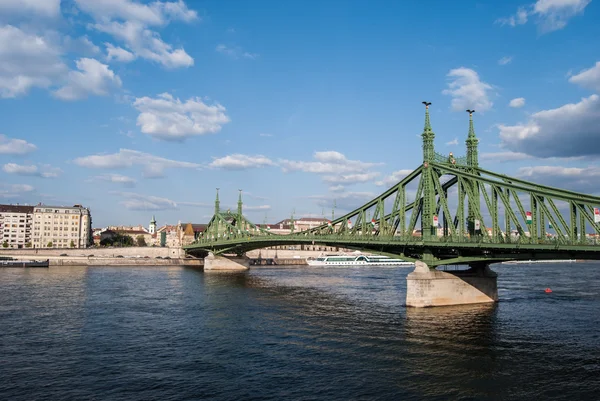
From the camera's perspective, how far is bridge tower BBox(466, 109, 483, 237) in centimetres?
6081

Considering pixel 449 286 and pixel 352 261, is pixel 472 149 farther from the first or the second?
pixel 352 261

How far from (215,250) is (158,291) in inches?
2314

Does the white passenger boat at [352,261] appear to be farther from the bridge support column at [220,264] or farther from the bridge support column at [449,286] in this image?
the bridge support column at [449,286]

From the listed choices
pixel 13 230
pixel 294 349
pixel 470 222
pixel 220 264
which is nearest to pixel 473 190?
pixel 470 222

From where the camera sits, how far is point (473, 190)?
63406mm

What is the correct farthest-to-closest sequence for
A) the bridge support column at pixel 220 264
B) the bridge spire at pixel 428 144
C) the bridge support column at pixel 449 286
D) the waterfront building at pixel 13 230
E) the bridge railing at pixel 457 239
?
the waterfront building at pixel 13 230
the bridge support column at pixel 220 264
the bridge spire at pixel 428 144
the bridge support column at pixel 449 286
the bridge railing at pixel 457 239

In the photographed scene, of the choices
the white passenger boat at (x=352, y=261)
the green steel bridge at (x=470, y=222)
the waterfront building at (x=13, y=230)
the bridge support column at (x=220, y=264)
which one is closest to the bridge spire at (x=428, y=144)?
the green steel bridge at (x=470, y=222)

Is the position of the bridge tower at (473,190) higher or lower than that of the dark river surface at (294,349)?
higher

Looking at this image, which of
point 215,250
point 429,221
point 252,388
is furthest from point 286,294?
point 215,250

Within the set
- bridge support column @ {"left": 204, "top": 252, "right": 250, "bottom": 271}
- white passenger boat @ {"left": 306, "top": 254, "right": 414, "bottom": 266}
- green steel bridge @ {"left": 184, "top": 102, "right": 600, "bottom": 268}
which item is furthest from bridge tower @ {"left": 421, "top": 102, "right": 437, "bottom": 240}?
white passenger boat @ {"left": 306, "top": 254, "right": 414, "bottom": 266}

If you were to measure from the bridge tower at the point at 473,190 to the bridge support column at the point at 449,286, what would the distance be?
18.2 ft

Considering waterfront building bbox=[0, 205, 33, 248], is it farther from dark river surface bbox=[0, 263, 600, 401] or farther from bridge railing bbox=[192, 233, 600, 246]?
bridge railing bbox=[192, 233, 600, 246]

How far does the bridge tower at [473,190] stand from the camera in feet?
200

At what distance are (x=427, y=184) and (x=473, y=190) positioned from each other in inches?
230
